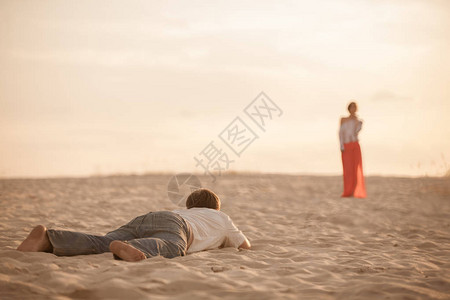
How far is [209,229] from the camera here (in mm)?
4582

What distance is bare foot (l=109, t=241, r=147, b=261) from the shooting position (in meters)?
3.85

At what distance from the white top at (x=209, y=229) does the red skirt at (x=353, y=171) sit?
6.67m

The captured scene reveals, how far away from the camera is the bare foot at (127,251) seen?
12.6 feet

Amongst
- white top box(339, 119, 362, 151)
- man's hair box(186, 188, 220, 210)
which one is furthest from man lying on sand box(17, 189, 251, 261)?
white top box(339, 119, 362, 151)

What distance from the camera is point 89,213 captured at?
24.9 ft

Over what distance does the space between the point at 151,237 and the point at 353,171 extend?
24.8ft

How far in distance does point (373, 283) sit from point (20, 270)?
260 cm

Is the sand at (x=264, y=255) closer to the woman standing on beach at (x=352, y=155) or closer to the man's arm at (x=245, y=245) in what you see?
the man's arm at (x=245, y=245)

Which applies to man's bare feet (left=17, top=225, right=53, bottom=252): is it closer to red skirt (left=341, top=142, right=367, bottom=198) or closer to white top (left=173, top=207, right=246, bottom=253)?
white top (left=173, top=207, right=246, bottom=253)

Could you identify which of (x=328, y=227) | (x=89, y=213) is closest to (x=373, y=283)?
(x=328, y=227)

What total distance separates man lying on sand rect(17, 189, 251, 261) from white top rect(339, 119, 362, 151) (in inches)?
269

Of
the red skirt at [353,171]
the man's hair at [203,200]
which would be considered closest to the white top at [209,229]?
the man's hair at [203,200]

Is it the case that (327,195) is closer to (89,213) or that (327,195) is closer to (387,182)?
(387,182)

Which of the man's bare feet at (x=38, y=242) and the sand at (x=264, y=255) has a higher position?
the man's bare feet at (x=38, y=242)
